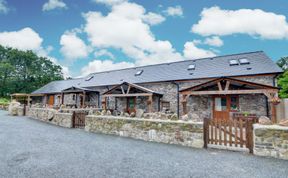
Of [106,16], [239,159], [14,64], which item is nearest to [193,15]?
[106,16]

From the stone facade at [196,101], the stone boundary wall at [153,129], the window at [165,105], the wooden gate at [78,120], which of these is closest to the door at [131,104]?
the stone facade at [196,101]

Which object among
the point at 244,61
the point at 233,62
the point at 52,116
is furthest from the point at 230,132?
the point at 52,116

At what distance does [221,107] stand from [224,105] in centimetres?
24

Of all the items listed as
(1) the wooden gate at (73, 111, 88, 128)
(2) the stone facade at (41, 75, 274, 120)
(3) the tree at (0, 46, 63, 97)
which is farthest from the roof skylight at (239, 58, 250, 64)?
(3) the tree at (0, 46, 63, 97)

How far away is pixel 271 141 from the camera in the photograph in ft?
15.4

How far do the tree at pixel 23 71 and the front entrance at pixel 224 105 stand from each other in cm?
3910

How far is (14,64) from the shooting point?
3756cm

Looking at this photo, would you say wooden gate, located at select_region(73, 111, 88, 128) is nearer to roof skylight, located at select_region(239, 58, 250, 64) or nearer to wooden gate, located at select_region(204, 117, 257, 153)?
wooden gate, located at select_region(204, 117, 257, 153)

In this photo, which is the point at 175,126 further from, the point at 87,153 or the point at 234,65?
the point at 234,65

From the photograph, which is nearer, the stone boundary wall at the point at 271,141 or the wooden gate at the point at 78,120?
the stone boundary wall at the point at 271,141

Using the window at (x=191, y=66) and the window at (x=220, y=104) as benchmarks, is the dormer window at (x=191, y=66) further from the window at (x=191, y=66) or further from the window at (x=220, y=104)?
the window at (x=220, y=104)

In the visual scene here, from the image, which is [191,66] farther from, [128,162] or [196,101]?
[128,162]

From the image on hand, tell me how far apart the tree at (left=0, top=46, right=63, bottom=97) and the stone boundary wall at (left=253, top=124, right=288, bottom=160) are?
139 feet

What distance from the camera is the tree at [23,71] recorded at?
3391cm
